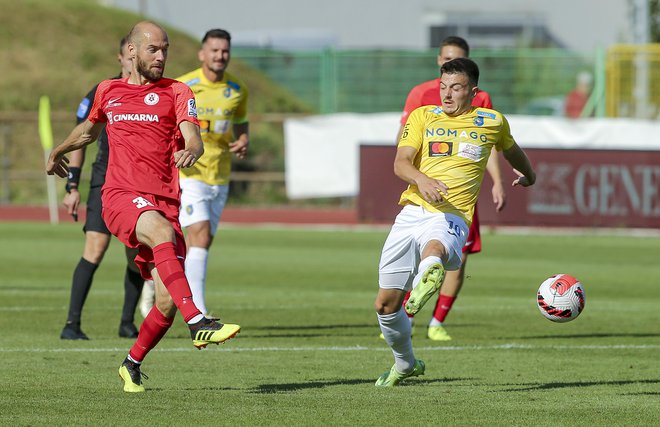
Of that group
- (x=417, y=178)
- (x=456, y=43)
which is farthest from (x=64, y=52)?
(x=417, y=178)

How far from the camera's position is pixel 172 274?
24.6ft

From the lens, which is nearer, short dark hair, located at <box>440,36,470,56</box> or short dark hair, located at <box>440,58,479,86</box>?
short dark hair, located at <box>440,58,479,86</box>

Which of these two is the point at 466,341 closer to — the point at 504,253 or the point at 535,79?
the point at 504,253

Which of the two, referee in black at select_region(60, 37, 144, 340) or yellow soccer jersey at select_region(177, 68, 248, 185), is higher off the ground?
yellow soccer jersey at select_region(177, 68, 248, 185)

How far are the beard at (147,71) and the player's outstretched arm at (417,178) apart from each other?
1.56 meters

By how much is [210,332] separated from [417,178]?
1.60 m

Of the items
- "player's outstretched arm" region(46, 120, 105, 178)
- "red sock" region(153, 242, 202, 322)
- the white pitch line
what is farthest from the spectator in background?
"red sock" region(153, 242, 202, 322)

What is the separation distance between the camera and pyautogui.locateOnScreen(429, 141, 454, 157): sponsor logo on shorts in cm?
823

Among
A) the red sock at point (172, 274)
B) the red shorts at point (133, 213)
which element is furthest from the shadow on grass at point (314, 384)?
the red shorts at point (133, 213)

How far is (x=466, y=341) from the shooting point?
10.7 meters

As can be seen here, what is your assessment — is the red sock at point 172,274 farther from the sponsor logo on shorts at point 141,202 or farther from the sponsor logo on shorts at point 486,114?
the sponsor logo on shorts at point 486,114

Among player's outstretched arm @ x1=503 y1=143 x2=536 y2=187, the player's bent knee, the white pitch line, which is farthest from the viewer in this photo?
the white pitch line

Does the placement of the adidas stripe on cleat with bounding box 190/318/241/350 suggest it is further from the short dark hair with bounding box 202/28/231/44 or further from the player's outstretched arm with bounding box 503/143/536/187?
the short dark hair with bounding box 202/28/231/44

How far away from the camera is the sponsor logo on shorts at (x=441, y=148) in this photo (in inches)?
324
